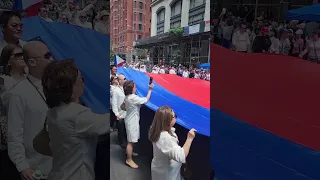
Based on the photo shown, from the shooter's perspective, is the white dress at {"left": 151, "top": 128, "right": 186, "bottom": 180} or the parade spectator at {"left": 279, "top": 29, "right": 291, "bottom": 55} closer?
the parade spectator at {"left": 279, "top": 29, "right": 291, "bottom": 55}

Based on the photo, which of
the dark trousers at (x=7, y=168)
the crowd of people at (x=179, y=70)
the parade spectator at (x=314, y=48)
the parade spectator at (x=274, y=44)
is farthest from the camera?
the crowd of people at (x=179, y=70)

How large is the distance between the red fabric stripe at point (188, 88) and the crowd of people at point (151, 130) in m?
0.11

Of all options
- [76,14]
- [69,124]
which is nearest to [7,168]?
[69,124]

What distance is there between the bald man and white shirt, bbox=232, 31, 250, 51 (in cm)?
107

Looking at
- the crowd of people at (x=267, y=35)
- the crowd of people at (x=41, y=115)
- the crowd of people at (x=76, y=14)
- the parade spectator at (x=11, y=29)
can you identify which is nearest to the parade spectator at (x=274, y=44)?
the crowd of people at (x=267, y=35)

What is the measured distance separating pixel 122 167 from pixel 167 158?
1.13ft

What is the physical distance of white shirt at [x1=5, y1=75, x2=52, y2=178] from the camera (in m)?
1.78

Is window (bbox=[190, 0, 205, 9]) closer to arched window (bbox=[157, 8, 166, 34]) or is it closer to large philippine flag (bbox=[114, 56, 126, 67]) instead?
arched window (bbox=[157, 8, 166, 34])

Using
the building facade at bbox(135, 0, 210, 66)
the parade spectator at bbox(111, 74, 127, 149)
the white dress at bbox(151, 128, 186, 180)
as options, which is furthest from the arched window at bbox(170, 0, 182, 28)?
the white dress at bbox(151, 128, 186, 180)

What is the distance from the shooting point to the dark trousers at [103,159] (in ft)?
6.03

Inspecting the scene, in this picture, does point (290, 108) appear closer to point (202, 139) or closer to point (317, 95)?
point (317, 95)

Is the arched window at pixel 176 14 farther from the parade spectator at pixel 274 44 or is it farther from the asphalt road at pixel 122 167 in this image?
the asphalt road at pixel 122 167

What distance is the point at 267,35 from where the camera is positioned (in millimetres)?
1759

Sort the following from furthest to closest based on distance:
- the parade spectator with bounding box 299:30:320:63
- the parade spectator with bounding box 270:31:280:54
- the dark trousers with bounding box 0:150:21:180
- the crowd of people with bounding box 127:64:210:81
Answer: the crowd of people with bounding box 127:64:210:81, the dark trousers with bounding box 0:150:21:180, the parade spectator with bounding box 270:31:280:54, the parade spectator with bounding box 299:30:320:63
